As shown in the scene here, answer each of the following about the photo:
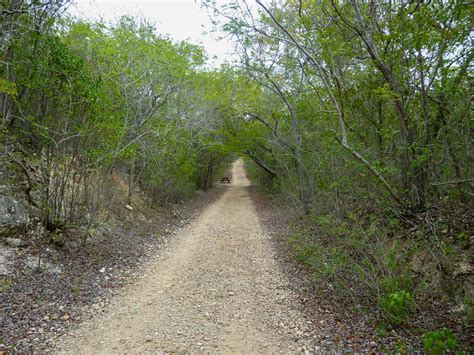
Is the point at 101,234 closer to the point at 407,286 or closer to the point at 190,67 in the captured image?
the point at 407,286

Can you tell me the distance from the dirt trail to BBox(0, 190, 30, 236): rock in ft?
8.09

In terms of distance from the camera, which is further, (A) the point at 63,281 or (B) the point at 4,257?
(A) the point at 63,281

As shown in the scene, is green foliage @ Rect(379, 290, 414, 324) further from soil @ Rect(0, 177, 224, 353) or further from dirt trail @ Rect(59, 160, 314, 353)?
soil @ Rect(0, 177, 224, 353)

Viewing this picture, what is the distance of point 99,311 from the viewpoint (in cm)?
392

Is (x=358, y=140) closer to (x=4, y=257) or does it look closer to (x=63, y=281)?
(x=63, y=281)

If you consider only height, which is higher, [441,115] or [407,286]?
[441,115]

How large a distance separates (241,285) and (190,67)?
930 cm

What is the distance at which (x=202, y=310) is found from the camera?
4039mm

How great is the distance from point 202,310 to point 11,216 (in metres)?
4.03

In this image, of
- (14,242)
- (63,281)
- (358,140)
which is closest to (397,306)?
(358,140)

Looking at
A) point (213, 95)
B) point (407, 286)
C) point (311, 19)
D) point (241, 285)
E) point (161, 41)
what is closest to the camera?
point (407, 286)

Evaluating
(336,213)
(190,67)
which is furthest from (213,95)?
(336,213)

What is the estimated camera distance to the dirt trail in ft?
10.7

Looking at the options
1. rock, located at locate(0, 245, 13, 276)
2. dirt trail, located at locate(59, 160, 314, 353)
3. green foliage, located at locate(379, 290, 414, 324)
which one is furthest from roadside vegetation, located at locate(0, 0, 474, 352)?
dirt trail, located at locate(59, 160, 314, 353)
